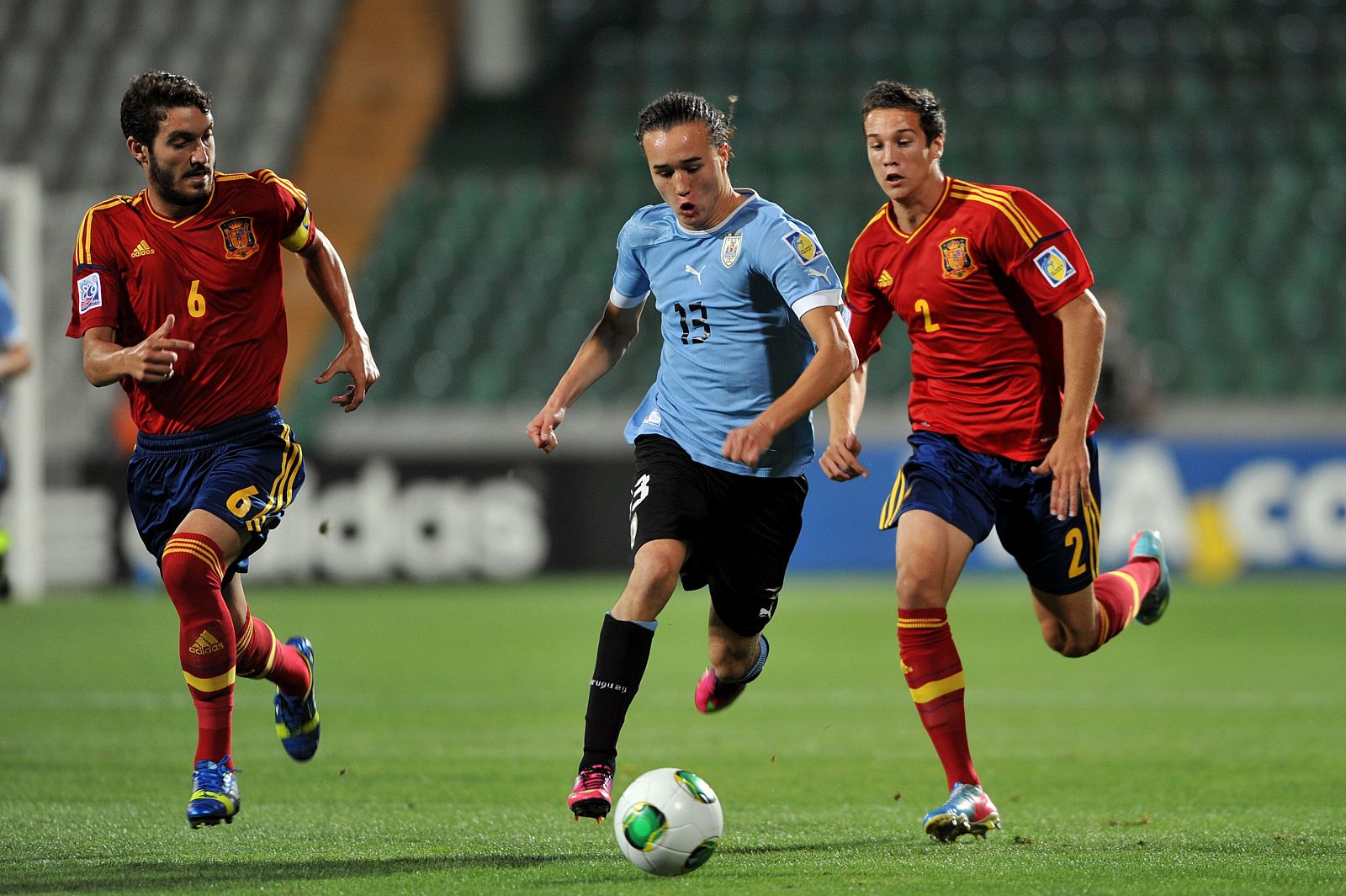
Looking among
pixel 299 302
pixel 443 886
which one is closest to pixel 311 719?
pixel 443 886

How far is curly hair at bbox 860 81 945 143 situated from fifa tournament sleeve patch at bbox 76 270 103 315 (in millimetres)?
2271

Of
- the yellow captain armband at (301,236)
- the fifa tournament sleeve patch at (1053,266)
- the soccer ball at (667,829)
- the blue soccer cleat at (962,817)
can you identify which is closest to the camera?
the soccer ball at (667,829)

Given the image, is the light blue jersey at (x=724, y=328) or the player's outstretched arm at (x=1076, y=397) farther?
the light blue jersey at (x=724, y=328)

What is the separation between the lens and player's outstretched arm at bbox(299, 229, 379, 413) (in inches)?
207

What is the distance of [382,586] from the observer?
1502 cm

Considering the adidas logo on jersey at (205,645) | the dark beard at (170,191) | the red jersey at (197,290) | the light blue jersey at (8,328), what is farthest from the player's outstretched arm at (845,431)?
the light blue jersey at (8,328)

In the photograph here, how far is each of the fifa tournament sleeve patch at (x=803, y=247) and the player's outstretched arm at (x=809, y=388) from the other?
0.20 meters

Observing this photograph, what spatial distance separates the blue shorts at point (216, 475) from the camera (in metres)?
5.06

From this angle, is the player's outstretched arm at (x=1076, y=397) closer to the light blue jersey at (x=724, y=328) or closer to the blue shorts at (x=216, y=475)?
the light blue jersey at (x=724, y=328)

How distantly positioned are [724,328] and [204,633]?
1739 mm

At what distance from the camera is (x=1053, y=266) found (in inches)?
196

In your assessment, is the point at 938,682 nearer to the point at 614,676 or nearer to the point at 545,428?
the point at 614,676

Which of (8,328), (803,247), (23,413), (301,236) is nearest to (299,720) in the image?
(301,236)

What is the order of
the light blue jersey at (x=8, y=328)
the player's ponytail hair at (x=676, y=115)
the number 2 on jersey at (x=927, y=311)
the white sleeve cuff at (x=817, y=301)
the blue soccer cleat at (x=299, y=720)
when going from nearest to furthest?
1. the white sleeve cuff at (x=817, y=301)
2. the player's ponytail hair at (x=676, y=115)
3. the number 2 on jersey at (x=927, y=311)
4. the blue soccer cleat at (x=299, y=720)
5. the light blue jersey at (x=8, y=328)
